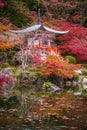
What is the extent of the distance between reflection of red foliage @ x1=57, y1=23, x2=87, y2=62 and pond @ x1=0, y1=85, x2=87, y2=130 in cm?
983

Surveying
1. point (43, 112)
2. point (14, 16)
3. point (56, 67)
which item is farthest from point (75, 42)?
point (43, 112)

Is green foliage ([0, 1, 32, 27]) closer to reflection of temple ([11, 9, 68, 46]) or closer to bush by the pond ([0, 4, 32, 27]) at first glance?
bush by the pond ([0, 4, 32, 27])

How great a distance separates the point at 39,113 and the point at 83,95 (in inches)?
225

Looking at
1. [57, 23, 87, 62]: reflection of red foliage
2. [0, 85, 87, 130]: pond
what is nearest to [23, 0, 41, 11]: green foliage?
[57, 23, 87, 62]: reflection of red foliage

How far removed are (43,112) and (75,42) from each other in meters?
15.3

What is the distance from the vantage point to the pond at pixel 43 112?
38.9 ft

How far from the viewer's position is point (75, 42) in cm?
2875

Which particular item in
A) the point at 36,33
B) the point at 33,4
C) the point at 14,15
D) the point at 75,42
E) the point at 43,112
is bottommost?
the point at 75,42

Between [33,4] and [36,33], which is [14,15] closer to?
[33,4]

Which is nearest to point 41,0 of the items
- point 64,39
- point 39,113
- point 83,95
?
point 64,39

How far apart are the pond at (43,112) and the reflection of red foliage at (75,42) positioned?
32.3ft

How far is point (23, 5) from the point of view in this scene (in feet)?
108

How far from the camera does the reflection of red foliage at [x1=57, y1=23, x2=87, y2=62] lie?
93.6 ft

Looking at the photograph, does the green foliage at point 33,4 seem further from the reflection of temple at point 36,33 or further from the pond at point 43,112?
the pond at point 43,112
